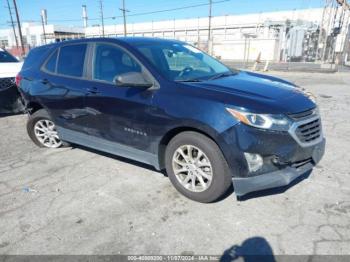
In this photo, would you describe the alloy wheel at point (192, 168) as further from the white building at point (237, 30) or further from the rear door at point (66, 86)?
the white building at point (237, 30)

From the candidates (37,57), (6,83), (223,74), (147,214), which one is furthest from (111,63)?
(6,83)

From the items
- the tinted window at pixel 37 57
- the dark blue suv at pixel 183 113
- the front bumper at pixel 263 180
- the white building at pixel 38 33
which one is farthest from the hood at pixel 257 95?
the white building at pixel 38 33

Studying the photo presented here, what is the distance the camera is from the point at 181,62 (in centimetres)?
404

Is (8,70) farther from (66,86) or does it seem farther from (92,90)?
(92,90)

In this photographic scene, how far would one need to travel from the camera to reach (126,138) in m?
3.86

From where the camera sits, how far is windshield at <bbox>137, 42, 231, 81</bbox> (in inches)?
144

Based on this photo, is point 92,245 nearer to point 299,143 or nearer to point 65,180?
point 65,180

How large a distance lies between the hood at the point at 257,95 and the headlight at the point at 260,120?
5cm

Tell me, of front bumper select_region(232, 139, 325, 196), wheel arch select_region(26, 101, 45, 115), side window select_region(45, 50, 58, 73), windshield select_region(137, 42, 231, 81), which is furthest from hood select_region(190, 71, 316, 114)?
wheel arch select_region(26, 101, 45, 115)

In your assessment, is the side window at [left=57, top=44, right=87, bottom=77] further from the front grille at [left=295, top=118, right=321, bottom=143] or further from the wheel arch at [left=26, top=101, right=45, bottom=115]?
the front grille at [left=295, top=118, right=321, bottom=143]

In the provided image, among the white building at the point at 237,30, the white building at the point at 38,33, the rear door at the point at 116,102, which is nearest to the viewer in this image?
the rear door at the point at 116,102

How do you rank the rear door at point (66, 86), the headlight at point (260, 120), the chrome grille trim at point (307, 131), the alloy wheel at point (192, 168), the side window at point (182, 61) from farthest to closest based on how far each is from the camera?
the rear door at point (66, 86), the side window at point (182, 61), the alloy wheel at point (192, 168), the chrome grille trim at point (307, 131), the headlight at point (260, 120)

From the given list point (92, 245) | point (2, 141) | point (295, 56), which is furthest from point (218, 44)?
point (92, 245)

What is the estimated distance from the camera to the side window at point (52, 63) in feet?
15.5
